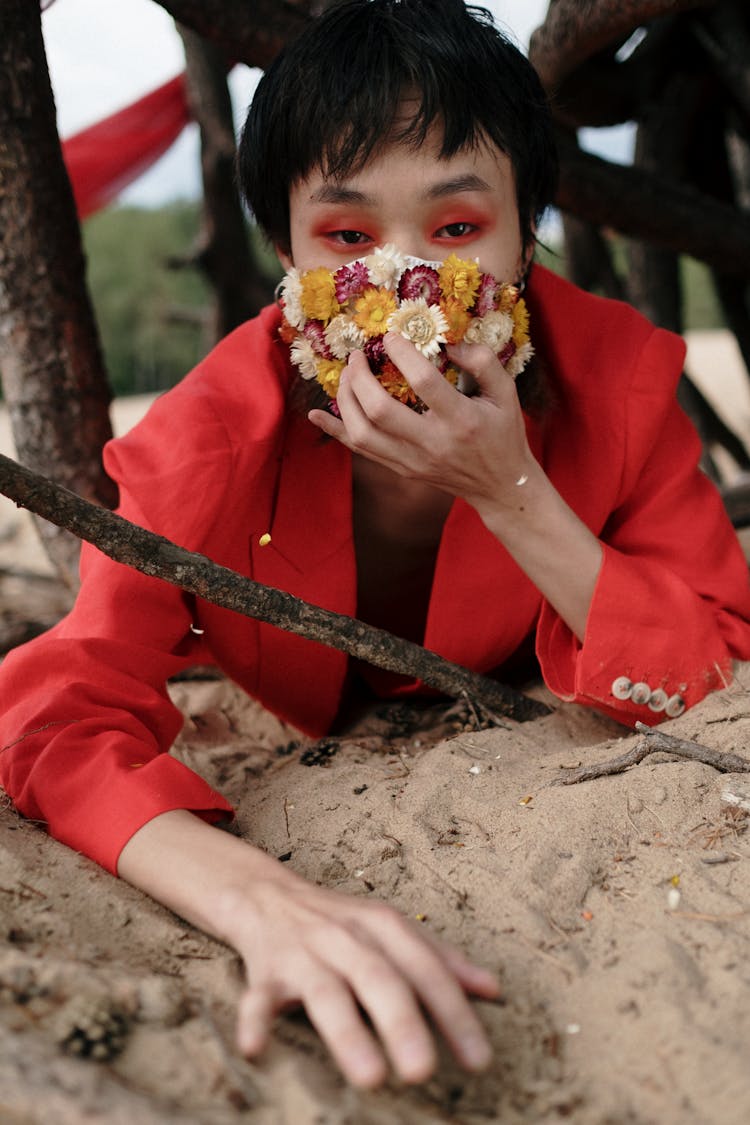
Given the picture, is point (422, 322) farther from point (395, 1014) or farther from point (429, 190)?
point (395, 1014)

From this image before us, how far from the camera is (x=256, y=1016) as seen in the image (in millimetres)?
973

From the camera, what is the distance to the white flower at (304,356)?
1759 millimetres

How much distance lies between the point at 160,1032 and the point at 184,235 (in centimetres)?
3626

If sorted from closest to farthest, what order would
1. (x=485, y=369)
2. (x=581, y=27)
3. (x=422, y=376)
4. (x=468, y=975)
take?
(x=468, y=975) < (x=422, y=376) < (x=485, y=369) < (x=581, y=27)

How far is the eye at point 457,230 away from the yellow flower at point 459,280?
7cm

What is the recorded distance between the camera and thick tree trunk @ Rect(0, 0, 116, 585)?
2273mm

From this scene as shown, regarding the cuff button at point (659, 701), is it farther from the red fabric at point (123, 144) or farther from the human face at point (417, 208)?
the red fabric at point (123, 144)

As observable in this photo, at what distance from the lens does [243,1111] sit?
0.89m

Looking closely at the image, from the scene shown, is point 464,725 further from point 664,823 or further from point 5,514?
point 5,514

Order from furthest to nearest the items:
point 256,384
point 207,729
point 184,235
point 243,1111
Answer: point 184,235 → point 207,729 → point 256,384 → point 243,1111

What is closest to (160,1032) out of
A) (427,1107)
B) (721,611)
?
(427,1107)

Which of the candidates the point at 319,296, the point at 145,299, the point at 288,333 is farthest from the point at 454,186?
the point at 145,299

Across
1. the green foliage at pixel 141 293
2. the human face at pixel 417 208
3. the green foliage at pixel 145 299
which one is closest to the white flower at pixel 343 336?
the human face at pixel 417 208

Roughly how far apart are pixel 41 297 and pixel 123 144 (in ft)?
9.07
